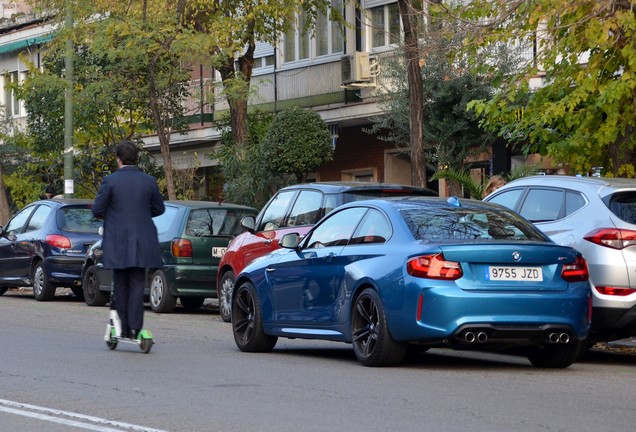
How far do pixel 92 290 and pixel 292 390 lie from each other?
1331 cm

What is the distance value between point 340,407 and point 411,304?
88.3 inches

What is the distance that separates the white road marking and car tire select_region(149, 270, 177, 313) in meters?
11.1

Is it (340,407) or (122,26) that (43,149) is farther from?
(340,407)

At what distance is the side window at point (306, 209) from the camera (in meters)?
17.2

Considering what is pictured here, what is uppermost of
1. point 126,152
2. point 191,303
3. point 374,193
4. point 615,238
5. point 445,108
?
point 445,108

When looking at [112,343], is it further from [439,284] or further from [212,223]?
[212,223]

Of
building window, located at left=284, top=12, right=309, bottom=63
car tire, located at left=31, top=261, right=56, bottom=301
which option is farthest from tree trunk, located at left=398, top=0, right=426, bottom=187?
building window, located at left=284, top=12, right=309, bottom=63

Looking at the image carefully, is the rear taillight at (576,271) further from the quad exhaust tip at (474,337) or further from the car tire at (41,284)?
the car tire at (41,284)

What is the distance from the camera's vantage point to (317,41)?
120 feet

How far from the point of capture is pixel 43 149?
1446 inches

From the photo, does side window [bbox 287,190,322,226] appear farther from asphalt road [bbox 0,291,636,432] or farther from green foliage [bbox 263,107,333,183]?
green foliage [bbox 263,107,333,183]

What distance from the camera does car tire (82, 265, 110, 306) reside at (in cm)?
2316

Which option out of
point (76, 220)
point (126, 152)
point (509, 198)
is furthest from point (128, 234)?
point (76, 220)

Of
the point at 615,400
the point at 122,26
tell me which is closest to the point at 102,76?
the point at 122,26
